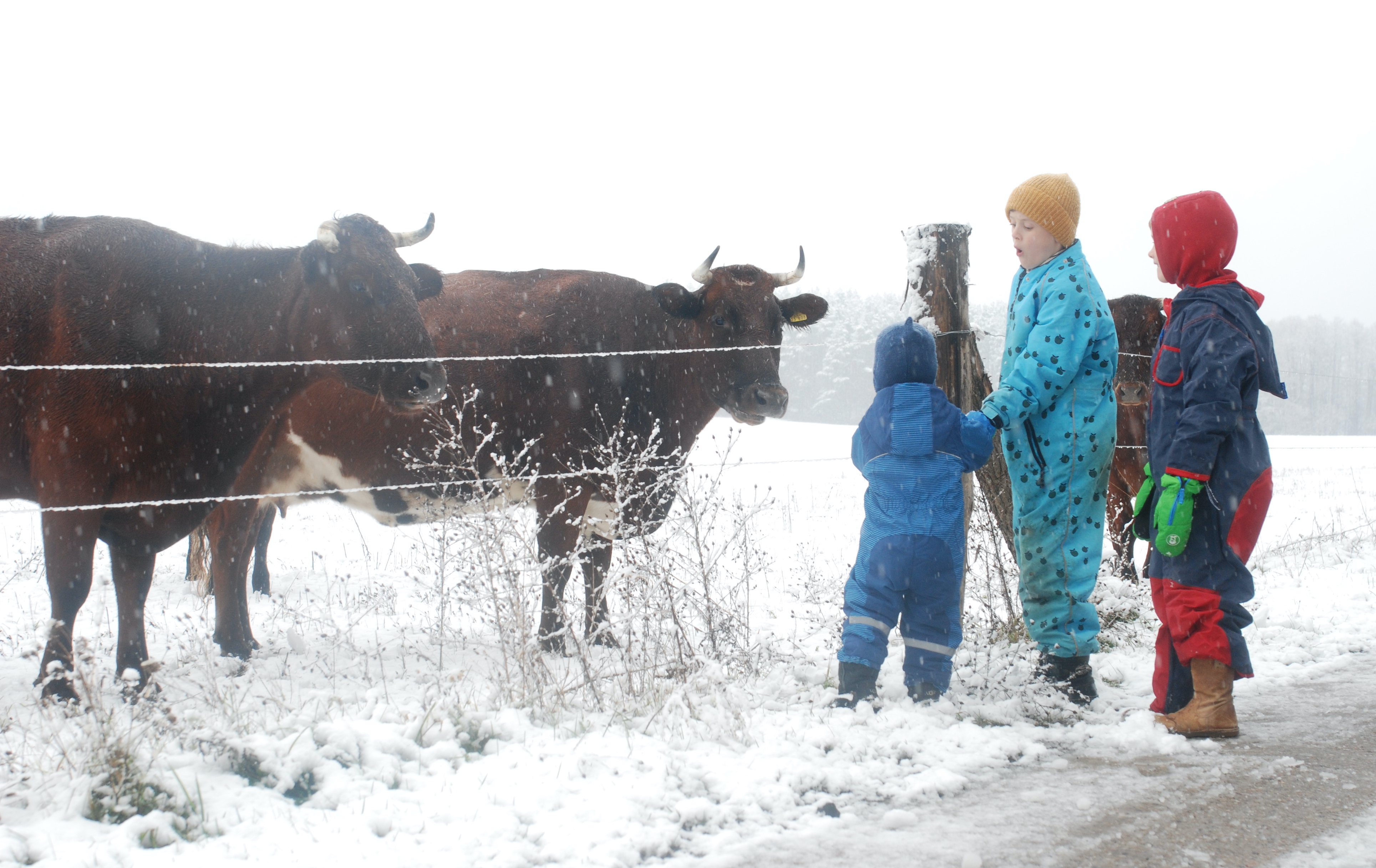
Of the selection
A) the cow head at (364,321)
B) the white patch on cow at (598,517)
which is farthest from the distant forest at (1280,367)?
the cow head at (364,321)

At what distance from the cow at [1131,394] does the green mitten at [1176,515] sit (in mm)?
3830

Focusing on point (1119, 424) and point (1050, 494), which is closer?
point (1050, 494)

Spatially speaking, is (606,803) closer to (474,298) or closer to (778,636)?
(778,636)

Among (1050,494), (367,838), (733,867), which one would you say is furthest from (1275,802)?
(367,838)

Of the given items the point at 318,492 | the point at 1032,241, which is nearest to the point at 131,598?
the point at 318,492

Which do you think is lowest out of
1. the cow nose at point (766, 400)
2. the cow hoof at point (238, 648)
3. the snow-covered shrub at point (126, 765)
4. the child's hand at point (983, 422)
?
the cow hoof at point (238, 648)

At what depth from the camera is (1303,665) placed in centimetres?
449

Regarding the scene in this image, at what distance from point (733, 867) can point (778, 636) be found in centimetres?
288

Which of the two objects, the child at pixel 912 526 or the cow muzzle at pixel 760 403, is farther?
the cow muzzle at pixel 760 403

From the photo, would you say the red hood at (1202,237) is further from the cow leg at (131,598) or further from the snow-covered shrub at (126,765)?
the cow leg at (131,598)

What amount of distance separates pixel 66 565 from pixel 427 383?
5.81 feet

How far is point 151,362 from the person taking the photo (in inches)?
170

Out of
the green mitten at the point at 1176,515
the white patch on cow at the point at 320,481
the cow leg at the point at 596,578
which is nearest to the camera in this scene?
the green mitten at the point at 1176,515

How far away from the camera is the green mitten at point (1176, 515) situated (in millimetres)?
3283
